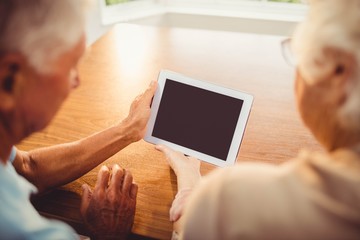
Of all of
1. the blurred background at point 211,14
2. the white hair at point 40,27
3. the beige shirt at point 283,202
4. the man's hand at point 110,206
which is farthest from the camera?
the blurred background at point 211,14

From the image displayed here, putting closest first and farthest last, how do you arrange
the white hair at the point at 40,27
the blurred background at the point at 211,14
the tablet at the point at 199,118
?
the white hair at the point at 40,27, the tablet at the point at 199,118, the blurred background at the point at 211,14

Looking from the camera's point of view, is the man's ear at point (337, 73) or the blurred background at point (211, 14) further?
the blurred background at point (211, 14)

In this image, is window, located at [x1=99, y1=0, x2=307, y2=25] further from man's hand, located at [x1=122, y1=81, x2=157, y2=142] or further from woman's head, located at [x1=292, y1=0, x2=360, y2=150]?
woman's head, located at [x1=292, y1=0, x2=360, y2=150]

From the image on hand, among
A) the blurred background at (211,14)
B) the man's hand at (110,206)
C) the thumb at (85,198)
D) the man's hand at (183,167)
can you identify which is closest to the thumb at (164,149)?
the man's hand at (183,167)

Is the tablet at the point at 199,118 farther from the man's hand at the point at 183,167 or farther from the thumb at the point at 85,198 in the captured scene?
the thumb at the point at 85,198

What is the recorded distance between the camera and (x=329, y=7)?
528mm

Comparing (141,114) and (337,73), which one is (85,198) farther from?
(337,73)

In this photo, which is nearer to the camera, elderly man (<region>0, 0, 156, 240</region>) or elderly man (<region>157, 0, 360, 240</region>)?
elderly man (<region>157, 0, 360, 240</region>)

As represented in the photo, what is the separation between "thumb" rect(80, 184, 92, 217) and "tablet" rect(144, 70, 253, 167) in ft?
0.79

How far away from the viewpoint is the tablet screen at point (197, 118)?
3.33 feet

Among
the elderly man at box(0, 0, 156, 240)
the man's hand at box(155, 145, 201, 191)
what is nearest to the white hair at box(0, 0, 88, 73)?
the elderly man at box(0, 0, 156, 240)

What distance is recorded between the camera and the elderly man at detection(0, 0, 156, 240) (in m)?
0.60

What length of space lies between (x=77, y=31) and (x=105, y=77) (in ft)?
2.82

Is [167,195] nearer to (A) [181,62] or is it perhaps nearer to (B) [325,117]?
(B) [325,117]
